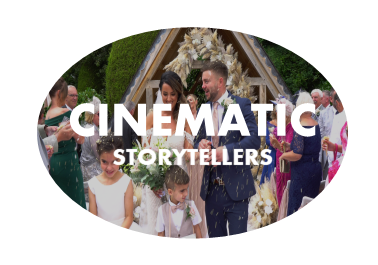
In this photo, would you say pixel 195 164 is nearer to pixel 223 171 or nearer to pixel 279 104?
pixel 223 171

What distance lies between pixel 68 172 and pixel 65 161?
0.37 feet

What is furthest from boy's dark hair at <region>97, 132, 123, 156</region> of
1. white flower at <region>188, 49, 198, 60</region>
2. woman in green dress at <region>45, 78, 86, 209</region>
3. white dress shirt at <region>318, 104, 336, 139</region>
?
white dress shirt at <region>318, 104, 336, 139</region>

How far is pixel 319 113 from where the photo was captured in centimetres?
441

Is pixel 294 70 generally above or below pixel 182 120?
above

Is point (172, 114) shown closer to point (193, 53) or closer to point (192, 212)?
point (193, 53)

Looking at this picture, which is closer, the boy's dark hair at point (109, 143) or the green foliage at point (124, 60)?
the boy's dark hair at point (109, 143)

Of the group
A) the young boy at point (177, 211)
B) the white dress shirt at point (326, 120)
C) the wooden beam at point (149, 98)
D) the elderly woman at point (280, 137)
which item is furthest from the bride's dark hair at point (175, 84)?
the white dress shirt at point (326, 120)

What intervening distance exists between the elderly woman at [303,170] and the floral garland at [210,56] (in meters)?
0.61

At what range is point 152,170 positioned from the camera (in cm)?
436

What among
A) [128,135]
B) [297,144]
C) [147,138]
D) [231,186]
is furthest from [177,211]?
[297,144]

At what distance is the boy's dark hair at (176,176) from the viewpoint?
4.34 meters

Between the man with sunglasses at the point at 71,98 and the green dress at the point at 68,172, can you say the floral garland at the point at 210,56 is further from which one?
the green dress at the point at 68,172

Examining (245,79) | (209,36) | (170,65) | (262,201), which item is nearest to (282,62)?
(245,79)

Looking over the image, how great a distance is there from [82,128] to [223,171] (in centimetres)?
144
